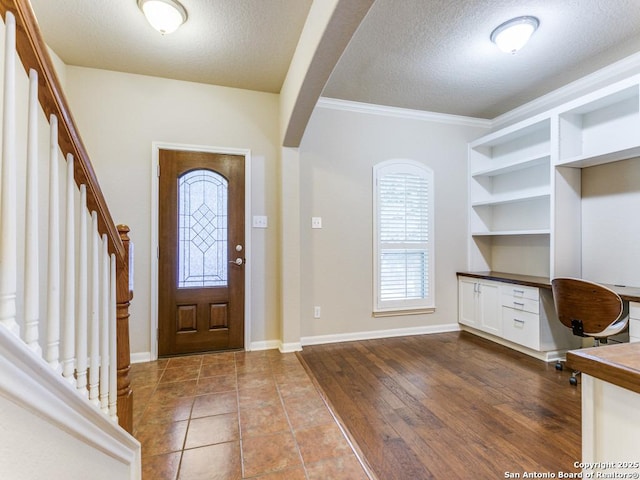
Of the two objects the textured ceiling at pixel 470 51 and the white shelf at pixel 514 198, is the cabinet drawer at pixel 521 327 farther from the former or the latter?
the textured ceiling at pixel 470 51

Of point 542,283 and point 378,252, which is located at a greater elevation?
point 378,252

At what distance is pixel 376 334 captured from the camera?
373cm

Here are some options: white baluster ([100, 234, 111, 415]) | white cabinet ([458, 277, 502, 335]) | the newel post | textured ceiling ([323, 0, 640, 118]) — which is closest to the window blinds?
white cabinet ([458, 277, 502, 335])

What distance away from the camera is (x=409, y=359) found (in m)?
3.08

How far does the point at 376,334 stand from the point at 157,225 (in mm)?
2629

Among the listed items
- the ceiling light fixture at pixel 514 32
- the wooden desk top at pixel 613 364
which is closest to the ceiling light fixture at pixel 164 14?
the ceiling light fixture at pixel 514 32

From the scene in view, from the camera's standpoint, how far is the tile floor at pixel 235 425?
160cm

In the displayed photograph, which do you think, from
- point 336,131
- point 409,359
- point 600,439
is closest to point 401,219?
point 336,131

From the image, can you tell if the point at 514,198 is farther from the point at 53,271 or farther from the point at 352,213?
the point at 53,271

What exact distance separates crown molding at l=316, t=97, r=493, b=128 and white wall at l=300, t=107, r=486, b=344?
45 millimetres

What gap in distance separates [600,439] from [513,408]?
1813 millimetres

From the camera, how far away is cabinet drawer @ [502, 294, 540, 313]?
305 cm

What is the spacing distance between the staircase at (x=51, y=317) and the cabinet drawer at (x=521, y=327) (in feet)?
10.8

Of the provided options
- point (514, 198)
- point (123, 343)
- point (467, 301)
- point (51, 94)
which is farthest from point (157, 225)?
point (514, 198)
